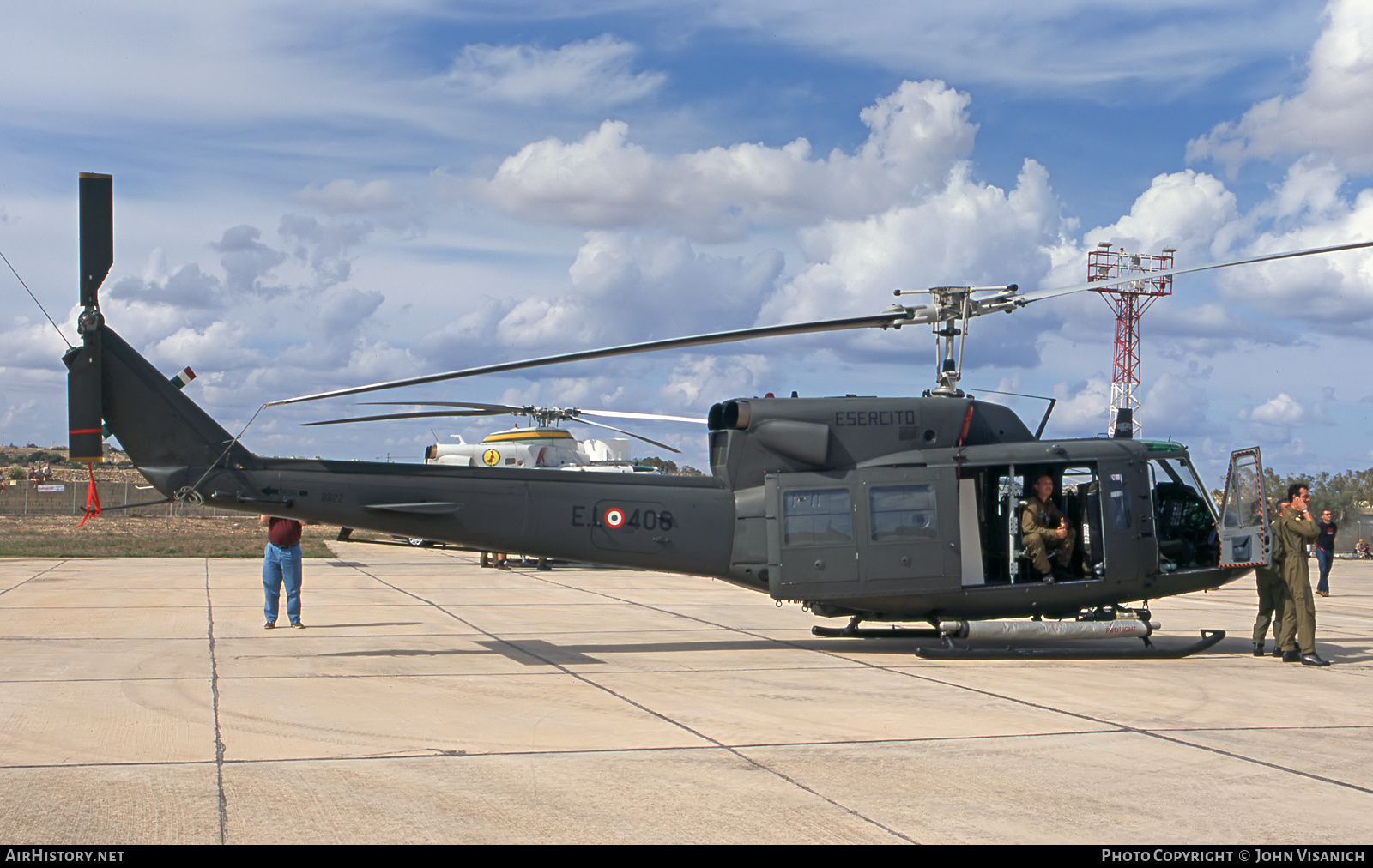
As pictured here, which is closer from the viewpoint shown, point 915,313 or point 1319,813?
point 1319,813

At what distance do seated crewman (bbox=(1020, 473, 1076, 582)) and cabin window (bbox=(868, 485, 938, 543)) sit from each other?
1.02 metres

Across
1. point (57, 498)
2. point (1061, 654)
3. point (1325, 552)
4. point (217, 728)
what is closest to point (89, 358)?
point (217, 728)

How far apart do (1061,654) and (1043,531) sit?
4.49ft

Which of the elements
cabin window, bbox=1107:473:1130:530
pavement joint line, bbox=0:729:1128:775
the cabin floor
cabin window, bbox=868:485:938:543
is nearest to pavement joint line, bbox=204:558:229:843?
the cabin floor

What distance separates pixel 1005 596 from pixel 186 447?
809cm

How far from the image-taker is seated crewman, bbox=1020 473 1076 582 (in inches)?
440

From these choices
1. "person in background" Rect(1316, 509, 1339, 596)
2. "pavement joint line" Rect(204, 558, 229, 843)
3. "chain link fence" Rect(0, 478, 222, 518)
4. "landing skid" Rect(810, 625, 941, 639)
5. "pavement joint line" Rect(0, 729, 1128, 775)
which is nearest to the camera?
"pavement joint line" Rect(204, 558, 229, 843)

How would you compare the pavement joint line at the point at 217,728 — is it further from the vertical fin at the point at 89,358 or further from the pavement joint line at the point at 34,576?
the pavement joint line at the point at 34,576

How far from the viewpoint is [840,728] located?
24.7ft

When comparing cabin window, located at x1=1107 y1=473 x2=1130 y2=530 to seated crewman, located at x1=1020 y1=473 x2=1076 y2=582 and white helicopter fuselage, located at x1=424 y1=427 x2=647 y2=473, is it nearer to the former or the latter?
seated crewman, located at x1=1020 y1=473 x2=1076 y2=582

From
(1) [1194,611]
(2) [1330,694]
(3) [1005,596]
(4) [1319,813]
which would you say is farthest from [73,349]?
(1) [1194,611]

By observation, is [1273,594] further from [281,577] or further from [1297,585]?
[281,577]

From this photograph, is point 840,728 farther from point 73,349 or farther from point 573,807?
point 73,349

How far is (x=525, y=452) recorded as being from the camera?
25844mm
